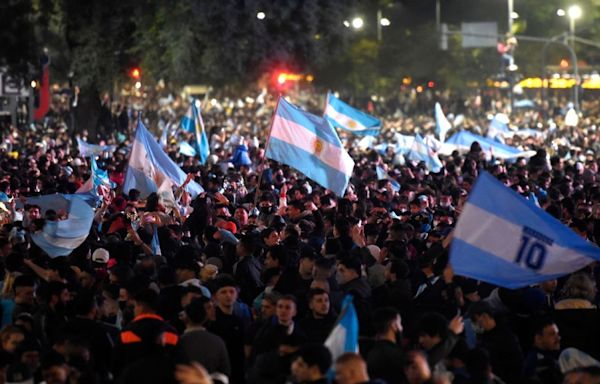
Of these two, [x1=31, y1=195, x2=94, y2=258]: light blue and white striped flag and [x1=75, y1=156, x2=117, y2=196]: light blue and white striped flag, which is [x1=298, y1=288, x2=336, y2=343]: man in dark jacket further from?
[x1=75, y1=156, x2=117, y2=196]: light blue and white striped flag

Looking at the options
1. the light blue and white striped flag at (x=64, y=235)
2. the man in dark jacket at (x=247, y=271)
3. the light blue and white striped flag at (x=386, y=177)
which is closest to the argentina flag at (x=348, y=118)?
the light blue and white striped flag at (x=386, y=177)

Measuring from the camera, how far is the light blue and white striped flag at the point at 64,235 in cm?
1307

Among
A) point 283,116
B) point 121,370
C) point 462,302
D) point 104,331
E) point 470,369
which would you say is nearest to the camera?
point 470,369

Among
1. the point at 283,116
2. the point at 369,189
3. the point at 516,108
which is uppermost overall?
the point at 283,116

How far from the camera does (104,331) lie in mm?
9438

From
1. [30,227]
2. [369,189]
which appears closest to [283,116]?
[369,189]

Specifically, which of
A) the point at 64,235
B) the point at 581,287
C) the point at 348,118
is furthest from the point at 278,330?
the point at 348,118

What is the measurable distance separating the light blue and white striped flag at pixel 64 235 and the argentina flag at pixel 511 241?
16.5ft

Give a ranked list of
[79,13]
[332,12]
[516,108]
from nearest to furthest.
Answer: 1. [79,13]
2. [332,12]
3. [516,108]

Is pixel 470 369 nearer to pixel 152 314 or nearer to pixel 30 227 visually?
pixel 152 314

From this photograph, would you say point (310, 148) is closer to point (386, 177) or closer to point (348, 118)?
point (386, 177)

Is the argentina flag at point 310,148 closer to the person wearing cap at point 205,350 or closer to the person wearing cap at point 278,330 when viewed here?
the person wearing cap at point 278,330

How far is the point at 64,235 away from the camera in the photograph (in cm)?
1330

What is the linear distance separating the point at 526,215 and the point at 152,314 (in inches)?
98.7
